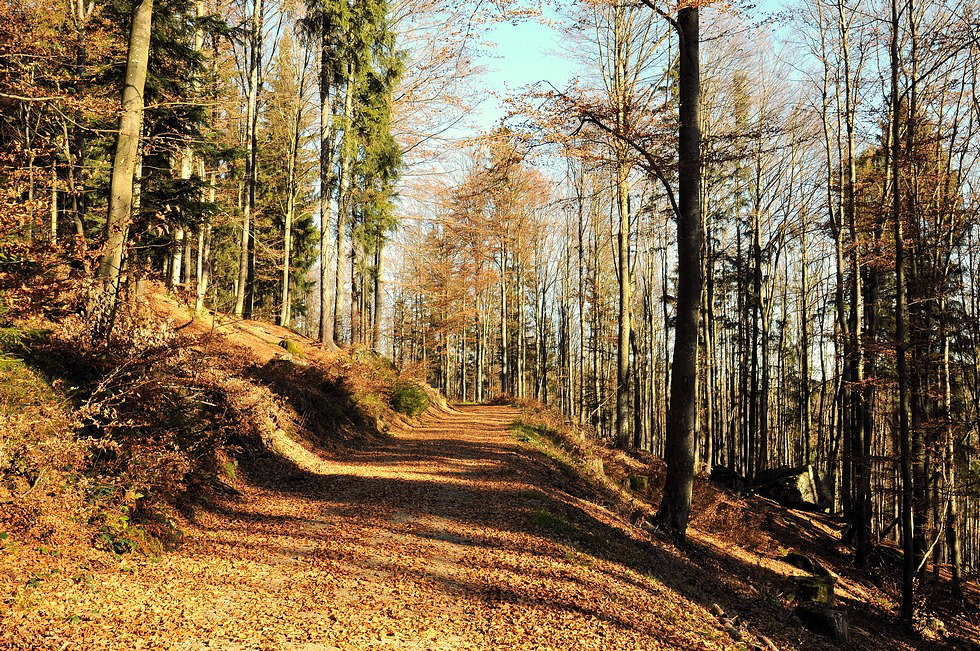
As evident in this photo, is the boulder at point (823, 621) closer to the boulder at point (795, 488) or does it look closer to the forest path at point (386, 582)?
the forest path at point (386, 582)

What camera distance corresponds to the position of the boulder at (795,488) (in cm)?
1977

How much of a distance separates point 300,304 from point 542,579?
2998 centimetres

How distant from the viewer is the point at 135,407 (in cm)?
615

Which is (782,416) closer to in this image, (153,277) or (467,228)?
(467,228)

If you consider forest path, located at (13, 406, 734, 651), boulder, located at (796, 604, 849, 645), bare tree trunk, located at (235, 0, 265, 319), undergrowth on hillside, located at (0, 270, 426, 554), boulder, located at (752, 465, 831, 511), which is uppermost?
bare tree trunk, located at (235, 0, 265, 319)

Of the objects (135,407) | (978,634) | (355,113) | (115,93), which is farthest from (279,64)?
(978,634)

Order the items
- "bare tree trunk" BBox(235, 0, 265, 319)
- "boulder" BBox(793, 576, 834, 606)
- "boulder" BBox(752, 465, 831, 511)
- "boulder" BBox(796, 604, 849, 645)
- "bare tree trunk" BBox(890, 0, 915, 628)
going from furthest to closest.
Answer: "bare tree trunk" BBox(235, 0, 265, 319), "boulder" BBox(752, 465, 831, 511), "bare tree trunk" BBox(890, 0, 915, 628), "boulder" BBox(793, 576, 834, 606), "boulder" BBox(796, 604, 849, 645)

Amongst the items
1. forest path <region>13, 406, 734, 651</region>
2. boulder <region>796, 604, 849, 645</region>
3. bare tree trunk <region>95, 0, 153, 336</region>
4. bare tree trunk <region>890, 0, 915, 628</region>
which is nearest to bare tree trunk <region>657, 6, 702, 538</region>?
forest path <region>13, 406, 734, 651</region>

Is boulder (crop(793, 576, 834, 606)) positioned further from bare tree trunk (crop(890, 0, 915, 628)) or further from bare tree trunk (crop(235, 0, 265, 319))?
bare tree trunk (crop(235, 0, 265, 319))

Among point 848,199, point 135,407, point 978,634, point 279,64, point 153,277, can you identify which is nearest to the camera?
point 135,407

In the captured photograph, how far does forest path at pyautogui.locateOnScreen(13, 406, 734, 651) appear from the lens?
395cm

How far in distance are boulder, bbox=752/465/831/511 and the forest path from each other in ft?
47.9

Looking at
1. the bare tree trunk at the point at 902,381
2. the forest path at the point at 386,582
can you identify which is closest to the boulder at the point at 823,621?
the forest path at the point at 386,582

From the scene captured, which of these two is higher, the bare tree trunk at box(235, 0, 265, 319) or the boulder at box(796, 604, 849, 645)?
the bare tree trunk at box(235, 0, 265, 319)
